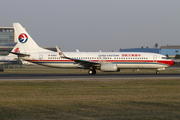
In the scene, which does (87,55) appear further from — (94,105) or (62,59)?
(94,105)

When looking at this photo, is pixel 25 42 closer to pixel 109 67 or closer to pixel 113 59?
pixel 113 59

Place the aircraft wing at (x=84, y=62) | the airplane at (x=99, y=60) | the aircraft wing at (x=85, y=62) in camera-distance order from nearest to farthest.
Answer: the aircraft wing at (x=84, y=62) < the aircraft wing at (x=85, y=62) < the airplane at (x=99, y=60)

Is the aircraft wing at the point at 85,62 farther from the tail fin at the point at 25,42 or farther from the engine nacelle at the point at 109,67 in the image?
the tail fin at the point at 25,42

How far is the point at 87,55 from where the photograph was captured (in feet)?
141

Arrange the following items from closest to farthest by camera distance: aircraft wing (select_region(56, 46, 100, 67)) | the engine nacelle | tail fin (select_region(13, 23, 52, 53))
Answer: the engine nacelle
aircraft wing (select_region(56, 46, 100, 67))
tail fin (select_region(13, 23, 52, 53))

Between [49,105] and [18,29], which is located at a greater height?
[18,29]

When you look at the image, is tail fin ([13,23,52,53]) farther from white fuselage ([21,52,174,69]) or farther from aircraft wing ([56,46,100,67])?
aircraft wing ([56,46,100,67])

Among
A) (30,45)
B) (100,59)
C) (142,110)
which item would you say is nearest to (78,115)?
(142,110)

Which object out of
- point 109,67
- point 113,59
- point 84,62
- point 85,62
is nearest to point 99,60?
point 113,59

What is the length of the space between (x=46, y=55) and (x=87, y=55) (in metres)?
6.75

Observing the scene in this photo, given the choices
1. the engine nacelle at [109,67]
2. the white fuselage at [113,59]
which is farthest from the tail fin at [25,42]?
the engine nacelle at [109,67]

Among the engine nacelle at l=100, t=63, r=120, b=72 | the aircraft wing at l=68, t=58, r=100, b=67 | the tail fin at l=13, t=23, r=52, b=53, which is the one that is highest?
the tail fin at l=13, t=23, r=52, b=53

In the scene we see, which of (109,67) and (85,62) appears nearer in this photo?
(109,67)

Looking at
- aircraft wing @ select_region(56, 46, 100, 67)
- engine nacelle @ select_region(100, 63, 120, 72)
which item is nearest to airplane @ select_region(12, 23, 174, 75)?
aircraft wing @ select_region(56, 46, 100, 67)
